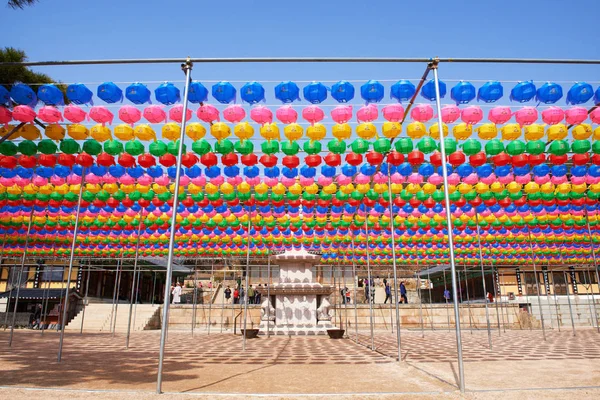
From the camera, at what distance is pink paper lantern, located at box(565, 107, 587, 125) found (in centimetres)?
843

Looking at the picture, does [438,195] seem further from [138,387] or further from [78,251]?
[78,251]

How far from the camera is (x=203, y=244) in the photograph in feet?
63.3

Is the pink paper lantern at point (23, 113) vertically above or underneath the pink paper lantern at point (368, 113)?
underneath

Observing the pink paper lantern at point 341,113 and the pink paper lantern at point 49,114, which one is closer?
the pink paper lantern at point 49,114

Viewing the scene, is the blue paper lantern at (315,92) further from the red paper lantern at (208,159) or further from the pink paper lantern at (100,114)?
the pink paper lantern at (100,114)

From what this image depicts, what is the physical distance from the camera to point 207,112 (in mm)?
8352

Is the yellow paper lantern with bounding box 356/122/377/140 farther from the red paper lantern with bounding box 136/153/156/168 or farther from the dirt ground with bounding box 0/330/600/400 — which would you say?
the red paper lantern with bounding box 136/153/156/168

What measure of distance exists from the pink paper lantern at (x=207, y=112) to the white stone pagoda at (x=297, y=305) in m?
11.3

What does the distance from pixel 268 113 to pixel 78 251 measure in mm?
16638

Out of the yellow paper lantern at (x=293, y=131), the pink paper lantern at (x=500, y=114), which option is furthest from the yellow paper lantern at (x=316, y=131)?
the pink paper lantern at (x=500, y=114)

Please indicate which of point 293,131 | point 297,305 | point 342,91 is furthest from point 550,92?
point 297,305

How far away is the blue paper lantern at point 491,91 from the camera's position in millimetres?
7820

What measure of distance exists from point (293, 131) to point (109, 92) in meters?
3.74

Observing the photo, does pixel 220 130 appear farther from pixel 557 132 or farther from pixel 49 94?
pixel 557 132
